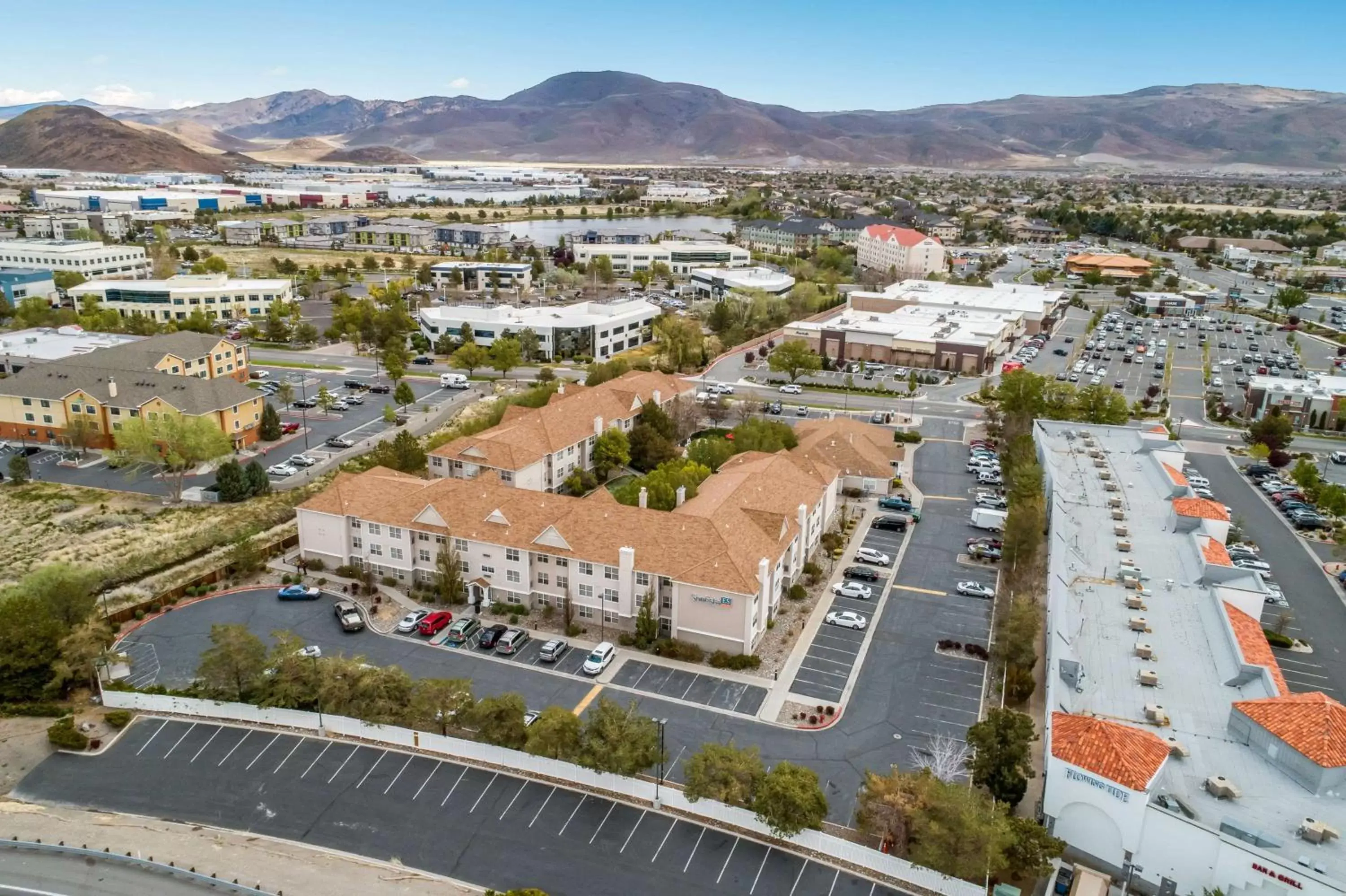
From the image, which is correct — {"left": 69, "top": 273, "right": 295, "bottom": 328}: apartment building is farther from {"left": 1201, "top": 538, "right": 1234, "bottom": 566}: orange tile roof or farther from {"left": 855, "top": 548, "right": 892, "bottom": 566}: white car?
{"left": 1201, "top": 538, "right": 1234, "bottom": 566}: orange tile roof

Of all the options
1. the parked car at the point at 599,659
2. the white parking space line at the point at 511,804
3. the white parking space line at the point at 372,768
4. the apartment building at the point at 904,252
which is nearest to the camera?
the white parking space line at the point at 511,804

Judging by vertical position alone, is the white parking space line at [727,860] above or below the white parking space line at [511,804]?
below

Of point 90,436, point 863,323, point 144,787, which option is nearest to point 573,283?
point 863,323

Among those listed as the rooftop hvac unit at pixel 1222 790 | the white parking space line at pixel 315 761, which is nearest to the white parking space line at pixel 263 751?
the white parking space line at pixel 315 761

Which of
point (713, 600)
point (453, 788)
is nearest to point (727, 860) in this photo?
point (453, 788)

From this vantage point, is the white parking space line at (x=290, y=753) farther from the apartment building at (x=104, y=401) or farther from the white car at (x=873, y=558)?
the apartment building at (x=104, y=401)

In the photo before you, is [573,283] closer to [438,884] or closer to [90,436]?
[90,436]

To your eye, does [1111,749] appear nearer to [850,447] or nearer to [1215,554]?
[1215,554]
